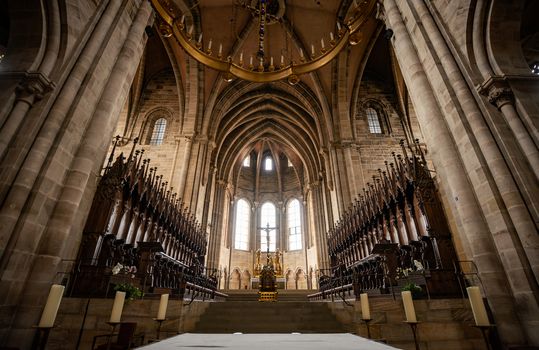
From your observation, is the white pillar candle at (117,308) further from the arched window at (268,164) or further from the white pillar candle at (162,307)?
the arched window at (268,164)

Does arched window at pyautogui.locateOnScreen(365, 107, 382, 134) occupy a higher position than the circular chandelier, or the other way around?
arched window at pyautogui.locateOnScreen(365, 107, 382, 134)

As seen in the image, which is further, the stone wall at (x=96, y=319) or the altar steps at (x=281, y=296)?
the altar steps at (x=281, y=296)

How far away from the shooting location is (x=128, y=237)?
7.60 m

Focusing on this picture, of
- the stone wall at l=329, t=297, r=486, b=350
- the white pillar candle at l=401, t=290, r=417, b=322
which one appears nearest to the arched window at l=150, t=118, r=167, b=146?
the stone wall at l=329, t=297, r=486, b=350

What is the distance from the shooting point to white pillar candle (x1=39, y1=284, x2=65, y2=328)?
8.47ft

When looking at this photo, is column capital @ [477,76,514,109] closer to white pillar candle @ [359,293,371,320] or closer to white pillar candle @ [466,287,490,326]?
white pillar candle @ [466,287,490,326]

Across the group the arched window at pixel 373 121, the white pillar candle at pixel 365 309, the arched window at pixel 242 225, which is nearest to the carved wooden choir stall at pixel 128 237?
the white pillar candle at pixel 365 309

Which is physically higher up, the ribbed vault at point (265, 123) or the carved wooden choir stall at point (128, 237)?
the ribbed vault at point (265, 123)

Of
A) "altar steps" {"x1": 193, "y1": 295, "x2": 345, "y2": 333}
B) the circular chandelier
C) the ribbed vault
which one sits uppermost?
the ribbed vault

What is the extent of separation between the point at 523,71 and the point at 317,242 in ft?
53.2

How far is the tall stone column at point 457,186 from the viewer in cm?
398

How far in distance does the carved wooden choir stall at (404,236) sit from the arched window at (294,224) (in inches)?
515

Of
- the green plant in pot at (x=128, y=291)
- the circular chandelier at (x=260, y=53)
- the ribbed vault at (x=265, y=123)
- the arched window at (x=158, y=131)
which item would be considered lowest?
the green plant in pot at (x=128, y=291)

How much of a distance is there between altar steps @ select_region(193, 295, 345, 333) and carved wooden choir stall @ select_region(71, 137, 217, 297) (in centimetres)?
93
